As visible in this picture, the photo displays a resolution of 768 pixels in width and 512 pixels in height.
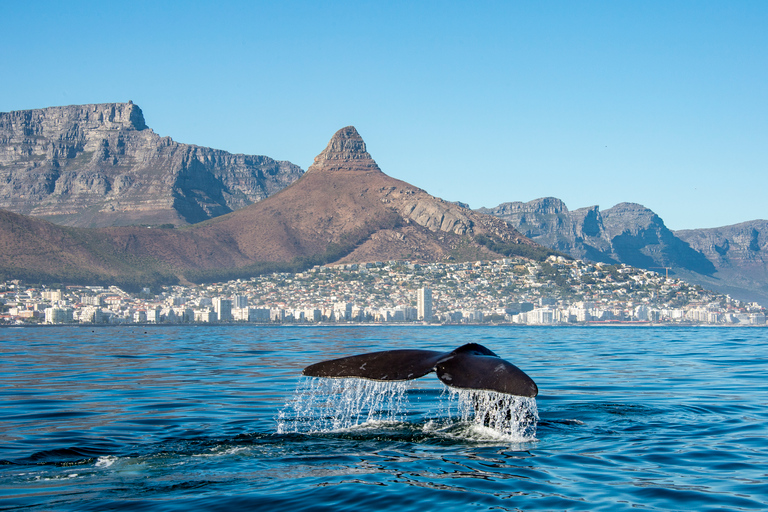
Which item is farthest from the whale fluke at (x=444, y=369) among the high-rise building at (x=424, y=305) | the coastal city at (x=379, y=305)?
the high-rise building at (x=424, y=305)

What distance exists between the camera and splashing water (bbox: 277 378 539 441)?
1174 cm

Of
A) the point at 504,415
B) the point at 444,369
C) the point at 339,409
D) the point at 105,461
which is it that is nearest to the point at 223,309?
the point at 339,409

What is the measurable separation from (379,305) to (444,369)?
547 feet

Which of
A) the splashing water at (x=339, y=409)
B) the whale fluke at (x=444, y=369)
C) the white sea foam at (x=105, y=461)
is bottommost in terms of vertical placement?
the splashing water at (x=339, y=409)

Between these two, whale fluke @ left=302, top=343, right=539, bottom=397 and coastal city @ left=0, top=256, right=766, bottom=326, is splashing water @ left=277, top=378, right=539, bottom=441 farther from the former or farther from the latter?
coastal city @ left=0, top=256, right=766, bottom=326

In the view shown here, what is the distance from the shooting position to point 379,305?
176 m

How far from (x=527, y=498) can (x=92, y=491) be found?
5.11 m

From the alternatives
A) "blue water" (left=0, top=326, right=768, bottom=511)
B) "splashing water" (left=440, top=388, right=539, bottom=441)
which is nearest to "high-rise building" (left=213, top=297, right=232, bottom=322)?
"blue water" (left=0, top=326, right=768, bottom=511)

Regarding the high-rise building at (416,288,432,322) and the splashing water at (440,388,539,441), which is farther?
the high-rise building at (416,288,432,322)

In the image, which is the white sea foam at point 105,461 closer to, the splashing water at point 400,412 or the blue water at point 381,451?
the blue water at point 381,451

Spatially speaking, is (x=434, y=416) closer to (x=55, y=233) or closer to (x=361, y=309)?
(x=361, y=309)

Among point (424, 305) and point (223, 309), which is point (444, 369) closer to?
point (424, 305)

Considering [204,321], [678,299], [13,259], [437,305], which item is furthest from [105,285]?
[678,299]

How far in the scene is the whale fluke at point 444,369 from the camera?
8.81 metres
